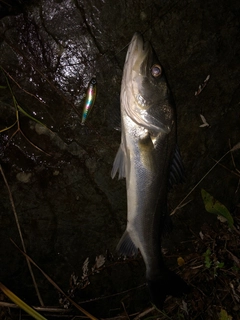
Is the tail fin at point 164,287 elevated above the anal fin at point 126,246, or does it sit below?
below

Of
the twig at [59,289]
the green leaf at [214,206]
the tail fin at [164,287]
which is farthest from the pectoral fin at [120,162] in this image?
the twig at [59,289]

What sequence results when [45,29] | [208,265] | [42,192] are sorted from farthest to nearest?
[208,265], [42,192], [45,29]

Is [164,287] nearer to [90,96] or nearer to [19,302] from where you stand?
[19,302]

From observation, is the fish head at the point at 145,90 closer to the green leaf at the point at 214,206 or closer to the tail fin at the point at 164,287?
the green leaf at the point at 214,206

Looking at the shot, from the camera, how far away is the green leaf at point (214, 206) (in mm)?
3381

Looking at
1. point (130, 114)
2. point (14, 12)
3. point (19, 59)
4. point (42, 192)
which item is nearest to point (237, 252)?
point (130, 114)

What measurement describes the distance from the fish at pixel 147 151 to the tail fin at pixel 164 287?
0.05 meters

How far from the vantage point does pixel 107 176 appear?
3264 millimetres

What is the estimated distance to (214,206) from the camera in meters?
3.39

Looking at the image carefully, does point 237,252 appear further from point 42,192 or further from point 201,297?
point 42,192

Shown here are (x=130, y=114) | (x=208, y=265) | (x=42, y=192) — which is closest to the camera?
(x=130, y=114)

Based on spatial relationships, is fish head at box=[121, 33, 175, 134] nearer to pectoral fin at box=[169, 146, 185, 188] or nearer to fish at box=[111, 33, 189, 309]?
fish at box=[111, 33, 189, 309]

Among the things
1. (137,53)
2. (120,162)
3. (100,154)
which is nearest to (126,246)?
(120,162)

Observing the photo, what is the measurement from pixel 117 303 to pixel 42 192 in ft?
5.55
